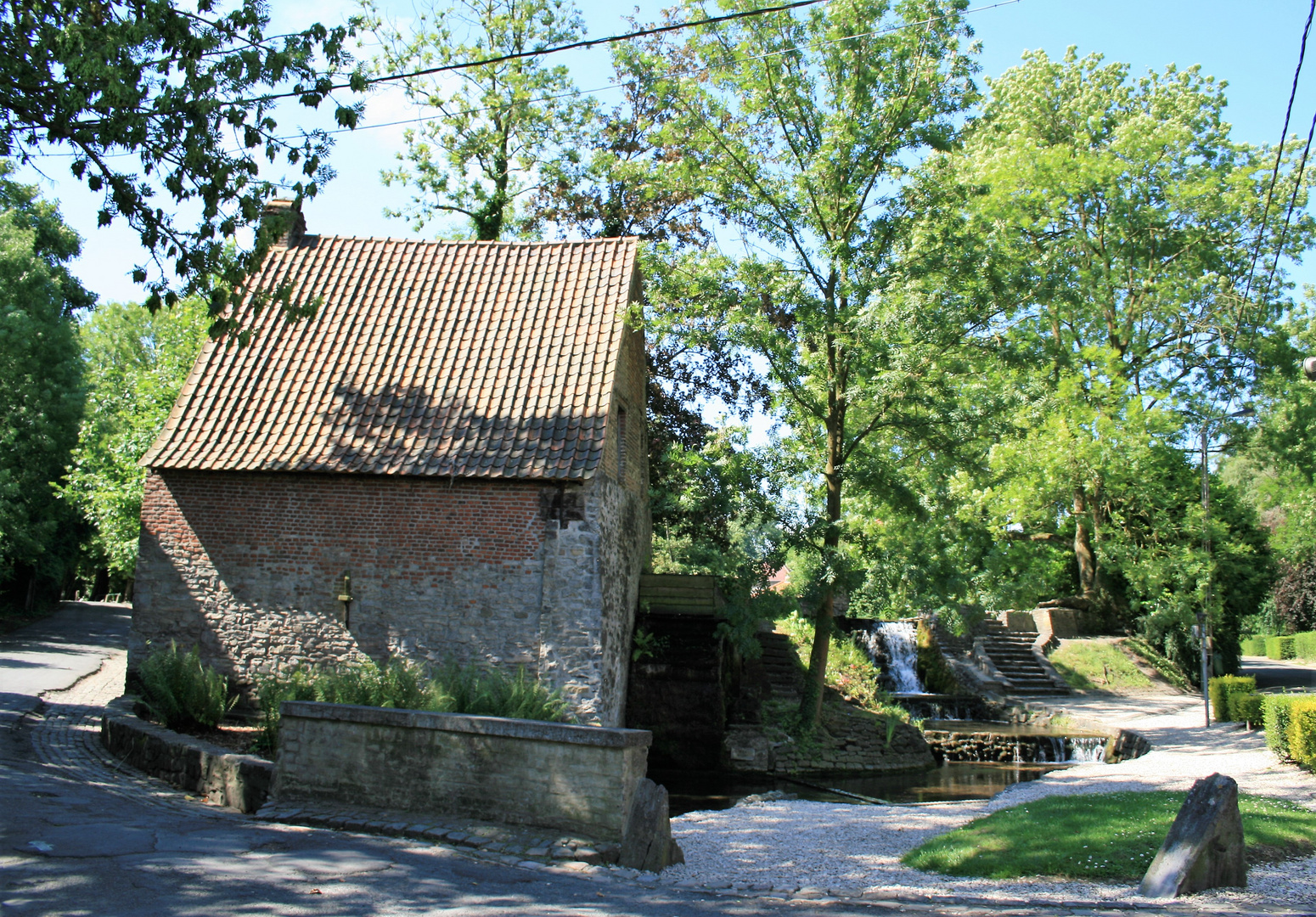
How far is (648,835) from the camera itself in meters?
7.44

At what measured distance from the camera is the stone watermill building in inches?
515

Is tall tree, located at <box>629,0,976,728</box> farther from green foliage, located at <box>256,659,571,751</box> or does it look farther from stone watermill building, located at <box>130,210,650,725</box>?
green foliage, located at <box>256,659,571,751</box>

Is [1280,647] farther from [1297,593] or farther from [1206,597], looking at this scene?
[1206,597]

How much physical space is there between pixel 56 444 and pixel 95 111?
80.4 feet

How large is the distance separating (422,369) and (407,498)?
235 centimetres

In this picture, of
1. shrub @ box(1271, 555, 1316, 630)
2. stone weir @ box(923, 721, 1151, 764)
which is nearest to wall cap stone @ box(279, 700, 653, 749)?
stone weir @ box(923, 721, 1151, 764)

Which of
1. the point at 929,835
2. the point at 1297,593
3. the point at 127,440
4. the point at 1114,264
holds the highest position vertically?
the point at 1114,264

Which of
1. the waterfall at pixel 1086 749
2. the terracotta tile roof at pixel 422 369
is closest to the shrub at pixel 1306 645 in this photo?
the waterfall at pixel 1086 749

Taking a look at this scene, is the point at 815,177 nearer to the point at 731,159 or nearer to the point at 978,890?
the point at 731,159

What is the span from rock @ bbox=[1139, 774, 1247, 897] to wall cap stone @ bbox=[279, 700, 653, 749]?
392 cm

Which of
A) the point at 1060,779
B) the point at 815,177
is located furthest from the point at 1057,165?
the point at 1060,779

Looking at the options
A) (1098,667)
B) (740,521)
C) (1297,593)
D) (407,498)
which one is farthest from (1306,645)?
(407,498)

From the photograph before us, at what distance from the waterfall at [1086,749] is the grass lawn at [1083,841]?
7863 millimetres

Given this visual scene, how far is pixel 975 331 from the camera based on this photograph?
16094mm
